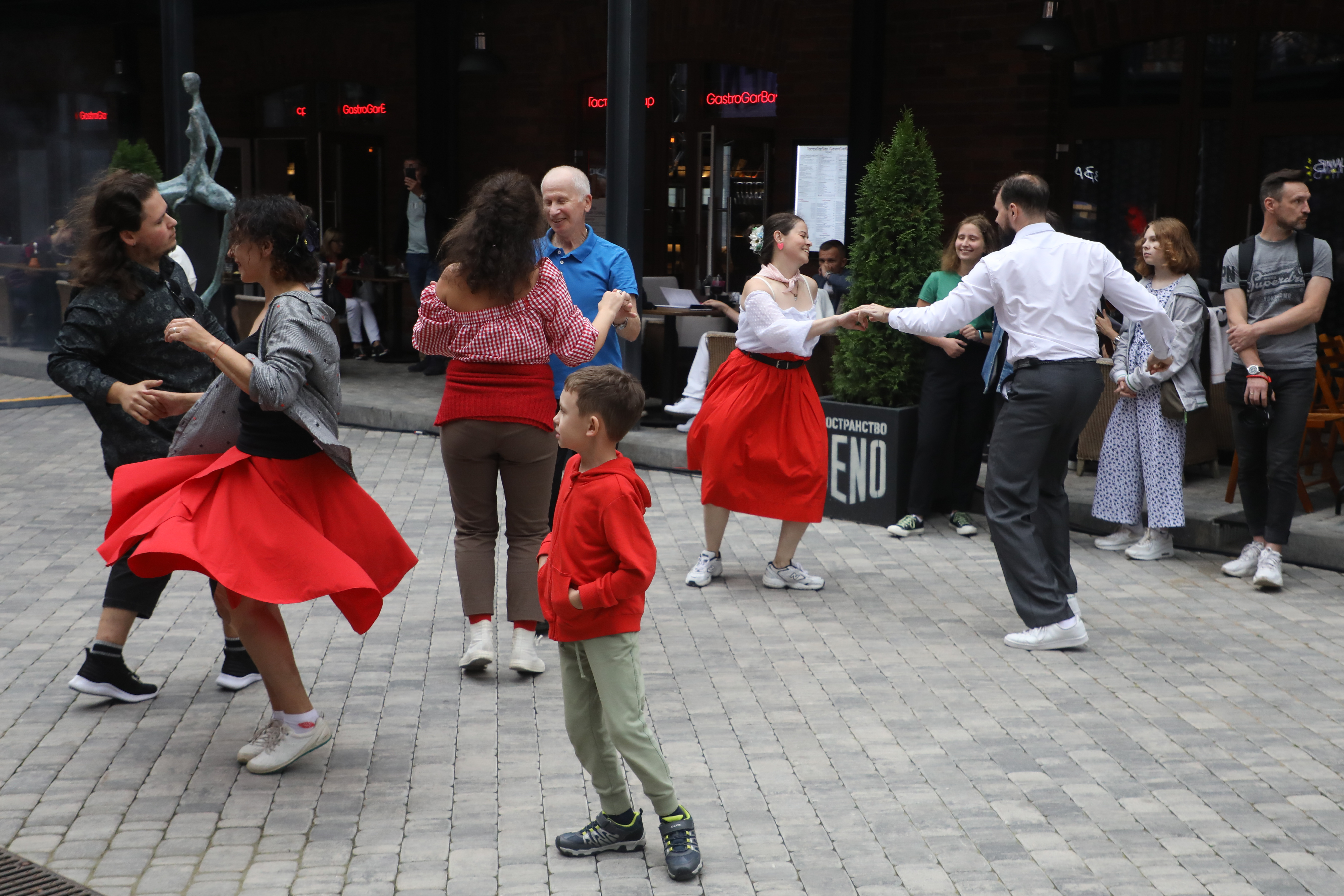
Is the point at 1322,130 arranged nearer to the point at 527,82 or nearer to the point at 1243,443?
the point at 1243,443

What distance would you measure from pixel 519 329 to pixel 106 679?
179 centimetres

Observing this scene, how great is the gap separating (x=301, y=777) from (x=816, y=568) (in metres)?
3.22

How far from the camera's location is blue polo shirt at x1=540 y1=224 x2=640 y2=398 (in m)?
5.23

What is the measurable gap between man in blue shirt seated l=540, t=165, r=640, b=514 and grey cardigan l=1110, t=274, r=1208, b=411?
9.25ft

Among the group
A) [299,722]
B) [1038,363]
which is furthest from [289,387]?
[1038,363]

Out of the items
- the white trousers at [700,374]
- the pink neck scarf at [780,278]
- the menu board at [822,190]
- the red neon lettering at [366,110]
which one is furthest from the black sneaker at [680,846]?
the red neon lettering at [366,110]

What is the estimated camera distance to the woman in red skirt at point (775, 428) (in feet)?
20.1

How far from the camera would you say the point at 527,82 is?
1485 cm

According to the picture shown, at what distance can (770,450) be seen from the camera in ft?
20.2

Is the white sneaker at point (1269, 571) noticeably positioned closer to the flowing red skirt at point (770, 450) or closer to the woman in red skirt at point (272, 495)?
the flowing red skirt at point (770, 450)

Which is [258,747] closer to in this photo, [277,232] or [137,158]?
[277,232]

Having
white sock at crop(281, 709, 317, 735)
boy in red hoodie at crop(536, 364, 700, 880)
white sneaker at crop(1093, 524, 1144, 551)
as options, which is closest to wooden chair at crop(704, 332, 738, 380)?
white sneaker at crop(1093, 524, 1144, 551)

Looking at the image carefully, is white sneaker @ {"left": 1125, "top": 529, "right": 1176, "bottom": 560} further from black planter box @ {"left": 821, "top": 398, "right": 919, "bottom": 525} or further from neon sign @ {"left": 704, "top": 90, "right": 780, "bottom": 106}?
neon sign @ {"left": 704, "top": 90, "right": 780, "bottom": 106}

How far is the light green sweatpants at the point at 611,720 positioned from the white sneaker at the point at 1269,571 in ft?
12.8
